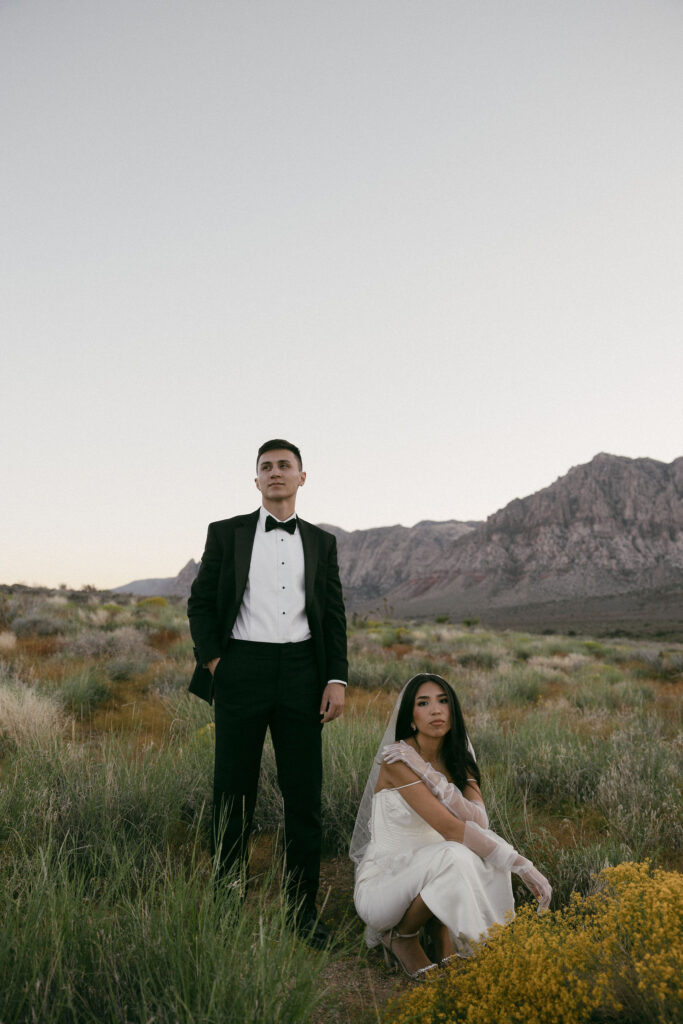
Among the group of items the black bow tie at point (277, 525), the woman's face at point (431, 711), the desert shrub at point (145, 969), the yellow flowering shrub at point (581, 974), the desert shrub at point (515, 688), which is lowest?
the desert shrub at point (515, 688)

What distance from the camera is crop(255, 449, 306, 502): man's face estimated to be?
3193 millimetres

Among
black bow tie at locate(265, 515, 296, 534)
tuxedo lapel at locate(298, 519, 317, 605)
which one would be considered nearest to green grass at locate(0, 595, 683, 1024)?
tuxedo lapel at locate(298, 519, 317, 605)

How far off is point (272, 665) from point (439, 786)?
943 millimetres

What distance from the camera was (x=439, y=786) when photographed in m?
2.90

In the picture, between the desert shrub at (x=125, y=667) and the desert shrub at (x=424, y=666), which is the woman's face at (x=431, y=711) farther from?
the desert shrub at (x=424, y=666)

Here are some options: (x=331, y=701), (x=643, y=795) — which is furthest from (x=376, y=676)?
(x=331, y=701)

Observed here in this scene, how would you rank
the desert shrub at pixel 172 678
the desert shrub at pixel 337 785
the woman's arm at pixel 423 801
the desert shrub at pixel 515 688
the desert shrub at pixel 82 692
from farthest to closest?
the desert shrub at pixel 515 688 < the desert shrub at pixel 172 678 < the desert shrub at pixel 82 692 < the desert shrub at pixel 337 785 < the woman's arm at pixel 423 801

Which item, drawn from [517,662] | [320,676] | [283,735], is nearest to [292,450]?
[320,676]

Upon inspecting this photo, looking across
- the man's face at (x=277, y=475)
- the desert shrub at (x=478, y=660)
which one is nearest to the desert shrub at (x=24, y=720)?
the man's face at (x=277, y=475)

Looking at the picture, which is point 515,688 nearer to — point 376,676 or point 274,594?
point 376,676

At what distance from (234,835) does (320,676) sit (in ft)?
2.83

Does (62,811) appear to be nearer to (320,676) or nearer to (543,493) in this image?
(320,676)

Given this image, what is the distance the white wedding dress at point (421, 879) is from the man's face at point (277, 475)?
4.93ft

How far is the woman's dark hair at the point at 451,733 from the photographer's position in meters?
3.11
